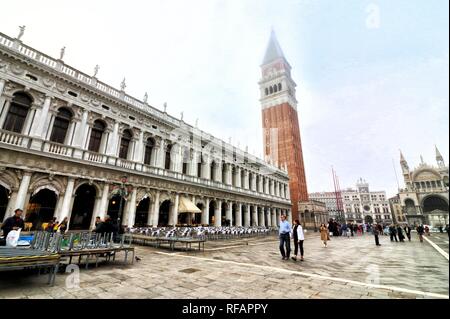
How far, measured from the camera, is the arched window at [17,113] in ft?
37.7

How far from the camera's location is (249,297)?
11.4ft

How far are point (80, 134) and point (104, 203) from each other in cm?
490

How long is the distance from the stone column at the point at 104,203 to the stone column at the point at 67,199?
5.62ft

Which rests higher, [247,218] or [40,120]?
[40,120]

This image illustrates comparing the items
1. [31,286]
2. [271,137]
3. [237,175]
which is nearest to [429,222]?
[271,137]

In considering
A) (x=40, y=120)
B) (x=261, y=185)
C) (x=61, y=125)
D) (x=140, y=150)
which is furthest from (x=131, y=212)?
(x=261, y=185)

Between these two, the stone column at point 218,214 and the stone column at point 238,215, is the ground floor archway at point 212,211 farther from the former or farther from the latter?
the stone column at point 238,215

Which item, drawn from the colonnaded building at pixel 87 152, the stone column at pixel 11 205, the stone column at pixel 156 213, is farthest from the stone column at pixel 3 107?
the stone column at pixel 156 213

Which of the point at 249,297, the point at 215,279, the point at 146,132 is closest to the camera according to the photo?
the point at 249,297

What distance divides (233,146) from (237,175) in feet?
13.3

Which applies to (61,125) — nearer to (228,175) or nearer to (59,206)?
(59,206)

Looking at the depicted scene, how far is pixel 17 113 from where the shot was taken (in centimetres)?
1190

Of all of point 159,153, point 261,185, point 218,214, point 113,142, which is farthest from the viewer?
point 261,185
